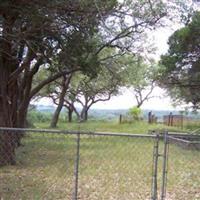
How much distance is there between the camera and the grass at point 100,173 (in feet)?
29.4

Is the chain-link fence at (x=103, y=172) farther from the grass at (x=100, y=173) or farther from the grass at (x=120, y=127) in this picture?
the grass at (x=120, y=127)

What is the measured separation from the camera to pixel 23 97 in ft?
65.2

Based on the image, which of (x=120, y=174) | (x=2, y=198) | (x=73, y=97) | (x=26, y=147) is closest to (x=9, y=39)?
(x=2, y=198)

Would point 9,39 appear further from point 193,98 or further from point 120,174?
point 193,98

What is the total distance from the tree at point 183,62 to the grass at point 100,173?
858 centimetres

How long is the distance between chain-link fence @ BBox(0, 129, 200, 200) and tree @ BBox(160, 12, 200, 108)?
336 inches

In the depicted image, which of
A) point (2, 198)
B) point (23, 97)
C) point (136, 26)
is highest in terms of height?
point (136, 26)

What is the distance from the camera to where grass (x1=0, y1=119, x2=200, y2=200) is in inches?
353

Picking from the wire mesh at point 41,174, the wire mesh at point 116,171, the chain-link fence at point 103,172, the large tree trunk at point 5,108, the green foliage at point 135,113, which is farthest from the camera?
the green foliage at point 135,113

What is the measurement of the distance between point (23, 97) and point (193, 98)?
1092cm

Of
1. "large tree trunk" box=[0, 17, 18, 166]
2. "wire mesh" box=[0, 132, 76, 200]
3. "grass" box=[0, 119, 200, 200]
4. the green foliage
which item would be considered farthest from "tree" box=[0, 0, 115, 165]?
the green foliage

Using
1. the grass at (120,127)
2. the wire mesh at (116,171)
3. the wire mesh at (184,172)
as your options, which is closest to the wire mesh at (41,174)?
the wire mesh at (116,171)

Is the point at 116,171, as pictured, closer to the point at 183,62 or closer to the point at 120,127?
the point at 183,62

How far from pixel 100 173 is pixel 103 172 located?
187 millimetres
